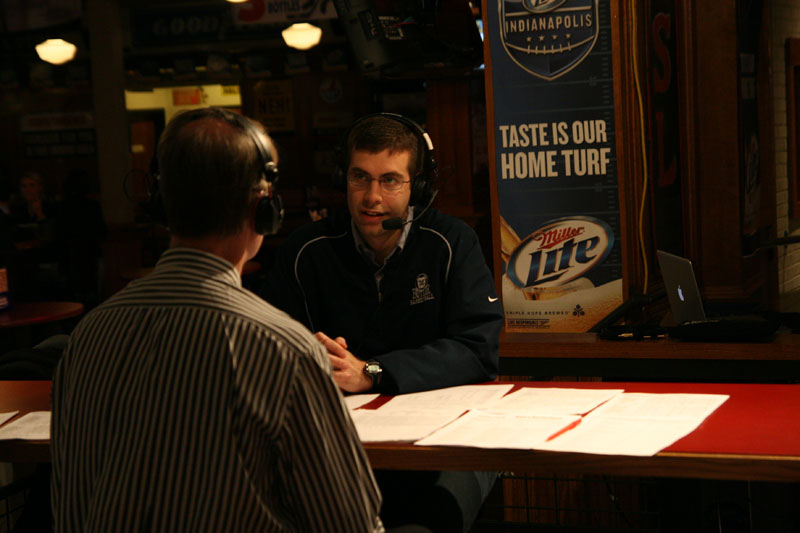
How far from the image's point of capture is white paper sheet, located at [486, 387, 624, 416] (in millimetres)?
1917

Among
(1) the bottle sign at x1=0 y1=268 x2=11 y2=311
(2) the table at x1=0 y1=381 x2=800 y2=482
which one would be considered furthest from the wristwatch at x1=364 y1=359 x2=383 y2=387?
(1) the bottle sign at x1=0 y1=268 x2=11 y2=311

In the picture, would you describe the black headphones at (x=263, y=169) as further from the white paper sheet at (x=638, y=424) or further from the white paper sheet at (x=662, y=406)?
the white paper sheet at (x=662, y=406)

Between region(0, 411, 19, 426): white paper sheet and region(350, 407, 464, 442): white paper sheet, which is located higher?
region(0, 411, 19, 426): white paper sheet

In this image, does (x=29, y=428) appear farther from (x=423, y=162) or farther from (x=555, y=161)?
(x=555, y=161)

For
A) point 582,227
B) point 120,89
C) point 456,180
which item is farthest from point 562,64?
point 120,89

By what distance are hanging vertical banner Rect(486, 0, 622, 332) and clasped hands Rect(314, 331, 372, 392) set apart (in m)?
1.43

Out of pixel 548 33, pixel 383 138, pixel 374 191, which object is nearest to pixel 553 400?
pixel 374 191

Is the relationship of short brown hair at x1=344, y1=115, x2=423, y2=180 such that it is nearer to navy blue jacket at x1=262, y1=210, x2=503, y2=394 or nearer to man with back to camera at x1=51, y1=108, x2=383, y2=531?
navy blue jacket at x1=262, y1=210, x2=503, y2=394

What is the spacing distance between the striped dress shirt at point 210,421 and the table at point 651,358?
1.81 m

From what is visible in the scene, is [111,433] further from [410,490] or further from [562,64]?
[562,64]

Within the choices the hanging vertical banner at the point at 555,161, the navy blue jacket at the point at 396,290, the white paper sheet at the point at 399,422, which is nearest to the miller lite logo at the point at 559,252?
the hanging vertical banner at the point at 555,161

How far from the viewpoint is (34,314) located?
16.0 ft

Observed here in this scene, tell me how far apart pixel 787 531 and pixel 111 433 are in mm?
1513

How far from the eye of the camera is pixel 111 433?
125 cm
